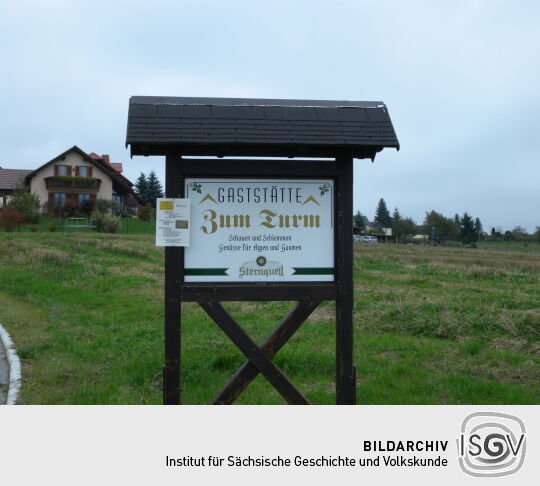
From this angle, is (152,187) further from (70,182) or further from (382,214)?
(382,214)

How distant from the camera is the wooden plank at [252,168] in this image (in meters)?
4.57

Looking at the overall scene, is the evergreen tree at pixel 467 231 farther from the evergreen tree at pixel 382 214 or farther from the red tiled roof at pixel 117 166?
the evergreen tree at pixel 382 214

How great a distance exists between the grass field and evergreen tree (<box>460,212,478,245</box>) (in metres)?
58.7

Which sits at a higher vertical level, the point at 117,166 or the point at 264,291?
the point at 117,166

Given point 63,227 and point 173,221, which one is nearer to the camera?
point 173,221

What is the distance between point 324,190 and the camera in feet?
15.4

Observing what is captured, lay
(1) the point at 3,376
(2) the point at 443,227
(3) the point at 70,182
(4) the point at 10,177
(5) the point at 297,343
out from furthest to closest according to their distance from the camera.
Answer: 1. (2) the point at 443,227
2. (4) the point at 10,177
3. (3) the point at 70,182
4. (5) the point at 297,343
5. (1) the point at 3,376

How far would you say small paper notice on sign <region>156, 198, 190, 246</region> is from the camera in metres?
4.50

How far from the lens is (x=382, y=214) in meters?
133

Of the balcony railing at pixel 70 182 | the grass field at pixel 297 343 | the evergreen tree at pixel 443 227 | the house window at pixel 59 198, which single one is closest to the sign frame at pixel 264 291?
the grass field at pixel 297 343

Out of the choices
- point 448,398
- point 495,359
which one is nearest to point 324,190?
point 448,398

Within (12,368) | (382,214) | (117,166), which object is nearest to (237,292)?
(12,368)

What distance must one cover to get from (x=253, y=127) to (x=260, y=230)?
876 mm

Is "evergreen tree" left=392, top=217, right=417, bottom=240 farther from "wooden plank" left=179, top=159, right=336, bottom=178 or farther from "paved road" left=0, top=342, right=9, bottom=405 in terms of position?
"wooden plank" left=179, top=159, right=336, bottom=178
